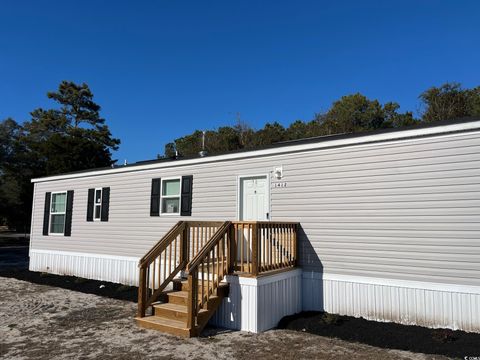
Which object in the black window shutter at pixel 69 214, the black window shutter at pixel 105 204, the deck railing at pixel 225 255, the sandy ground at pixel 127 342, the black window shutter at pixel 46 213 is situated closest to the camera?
the sandy ground at pixel 127 342

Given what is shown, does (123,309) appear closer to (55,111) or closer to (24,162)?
(24,162)

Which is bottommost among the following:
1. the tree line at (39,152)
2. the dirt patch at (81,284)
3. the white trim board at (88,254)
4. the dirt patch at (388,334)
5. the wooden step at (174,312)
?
the dirt patch at (81,284)

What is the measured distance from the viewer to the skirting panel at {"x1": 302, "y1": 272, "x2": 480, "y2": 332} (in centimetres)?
540

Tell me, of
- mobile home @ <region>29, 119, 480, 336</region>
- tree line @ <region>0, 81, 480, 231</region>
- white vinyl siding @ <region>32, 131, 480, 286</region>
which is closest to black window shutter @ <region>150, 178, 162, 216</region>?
white vinyl siding @ <region>32, 131, 480, 286</region>

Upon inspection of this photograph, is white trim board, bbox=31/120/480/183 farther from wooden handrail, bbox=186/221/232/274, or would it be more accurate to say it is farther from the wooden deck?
wooden handrail, bbox=186/221/232/274

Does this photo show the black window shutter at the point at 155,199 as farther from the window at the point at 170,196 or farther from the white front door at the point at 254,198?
the white front door at the point at 254,198

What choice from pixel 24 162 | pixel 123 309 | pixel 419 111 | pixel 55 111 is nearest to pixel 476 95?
pixel 419 111

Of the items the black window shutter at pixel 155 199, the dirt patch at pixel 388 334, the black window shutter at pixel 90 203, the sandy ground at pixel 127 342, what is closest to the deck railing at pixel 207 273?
the sandy ground at pixel 127 342

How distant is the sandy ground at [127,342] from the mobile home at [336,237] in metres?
0.34

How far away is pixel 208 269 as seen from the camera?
5625mm

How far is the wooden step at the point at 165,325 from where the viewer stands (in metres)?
5.41

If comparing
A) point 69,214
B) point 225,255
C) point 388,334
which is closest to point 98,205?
point 69,214

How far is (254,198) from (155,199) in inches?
114

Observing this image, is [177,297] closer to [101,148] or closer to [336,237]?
[336,237]
